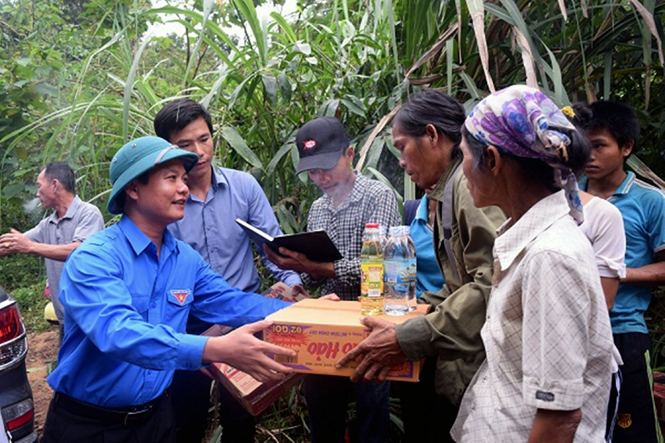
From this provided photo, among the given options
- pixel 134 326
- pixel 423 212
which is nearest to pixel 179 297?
pixel 134 326

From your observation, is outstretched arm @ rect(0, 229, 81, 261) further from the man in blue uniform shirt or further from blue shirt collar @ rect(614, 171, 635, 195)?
blue shirt collar @ rect(614, 171, 635, 195)

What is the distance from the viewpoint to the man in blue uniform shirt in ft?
6.04

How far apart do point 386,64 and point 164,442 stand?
245cm

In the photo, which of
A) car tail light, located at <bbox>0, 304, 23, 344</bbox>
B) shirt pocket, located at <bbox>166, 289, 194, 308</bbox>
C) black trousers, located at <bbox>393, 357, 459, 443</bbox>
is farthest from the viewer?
black trousers, located at <bbox>393, 357, 459, 443</bbox>

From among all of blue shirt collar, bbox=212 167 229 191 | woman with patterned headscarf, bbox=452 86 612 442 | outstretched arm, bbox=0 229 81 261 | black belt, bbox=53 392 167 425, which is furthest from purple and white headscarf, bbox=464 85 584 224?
outstretched arm, bbox=0 229 81 261

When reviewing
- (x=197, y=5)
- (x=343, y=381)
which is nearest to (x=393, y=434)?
(x=343, y=381)

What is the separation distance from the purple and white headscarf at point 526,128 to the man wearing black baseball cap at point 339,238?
132cm

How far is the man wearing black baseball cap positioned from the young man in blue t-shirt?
3.10ft

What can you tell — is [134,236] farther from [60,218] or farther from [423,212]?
[60,218]

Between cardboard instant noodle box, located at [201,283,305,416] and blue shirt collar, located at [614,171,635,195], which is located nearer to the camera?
cardboard instant noodle box, located at [201,283,305,416]

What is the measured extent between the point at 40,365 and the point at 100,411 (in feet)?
16.8

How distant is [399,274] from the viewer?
207 cm

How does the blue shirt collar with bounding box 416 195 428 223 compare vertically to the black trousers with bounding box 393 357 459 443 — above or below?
above

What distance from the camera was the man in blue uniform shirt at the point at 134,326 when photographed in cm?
184
